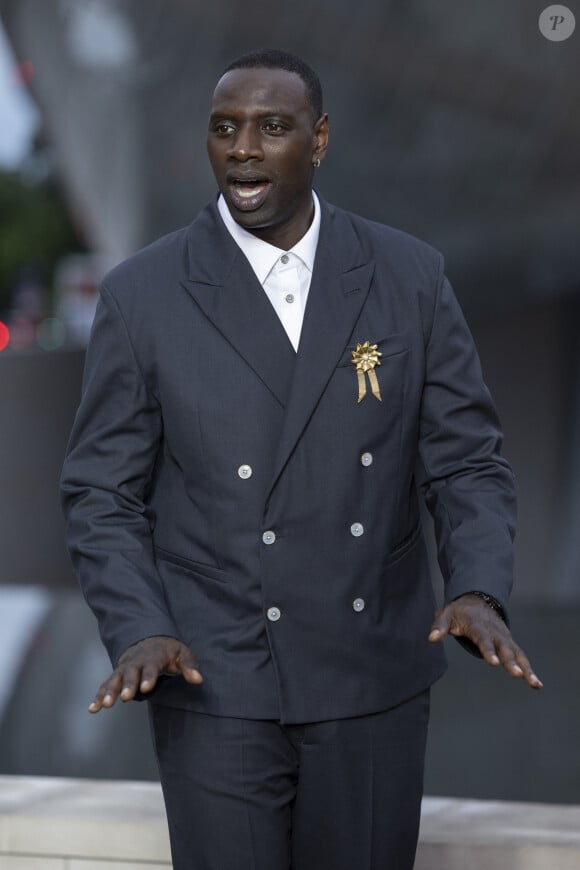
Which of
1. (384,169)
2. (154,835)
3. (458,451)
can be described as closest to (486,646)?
(458,451)

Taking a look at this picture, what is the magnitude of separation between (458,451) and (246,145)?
0.69 m

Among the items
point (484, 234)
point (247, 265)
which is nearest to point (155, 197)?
point (484, 234)

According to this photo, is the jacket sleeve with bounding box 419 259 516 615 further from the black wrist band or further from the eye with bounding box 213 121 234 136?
the eye with bounding box 213 121 234 136

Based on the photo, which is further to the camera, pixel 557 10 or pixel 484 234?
pixel 484 234

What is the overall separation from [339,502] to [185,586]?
0.32 meters

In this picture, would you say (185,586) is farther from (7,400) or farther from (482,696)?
(7,400)

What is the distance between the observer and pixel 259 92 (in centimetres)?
290

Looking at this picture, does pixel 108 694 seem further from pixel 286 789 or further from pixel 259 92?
pixel 259 92

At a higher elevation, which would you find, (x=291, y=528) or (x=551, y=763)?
(x=291, y=528)

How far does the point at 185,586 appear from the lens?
294 centimetres

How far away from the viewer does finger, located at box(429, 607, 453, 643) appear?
271 cm

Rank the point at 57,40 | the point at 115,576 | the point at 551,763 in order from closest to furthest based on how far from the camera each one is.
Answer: the point at 115,576 → the point at 551,763 → the point at 57,40

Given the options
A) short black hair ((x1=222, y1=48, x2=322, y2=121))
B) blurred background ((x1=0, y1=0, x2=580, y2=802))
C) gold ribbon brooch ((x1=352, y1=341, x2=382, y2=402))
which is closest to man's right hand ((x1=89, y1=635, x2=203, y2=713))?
gold ribbon brooch ((x1=352, y1=341, x2=382, y2=402))

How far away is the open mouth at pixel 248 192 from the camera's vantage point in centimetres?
294
